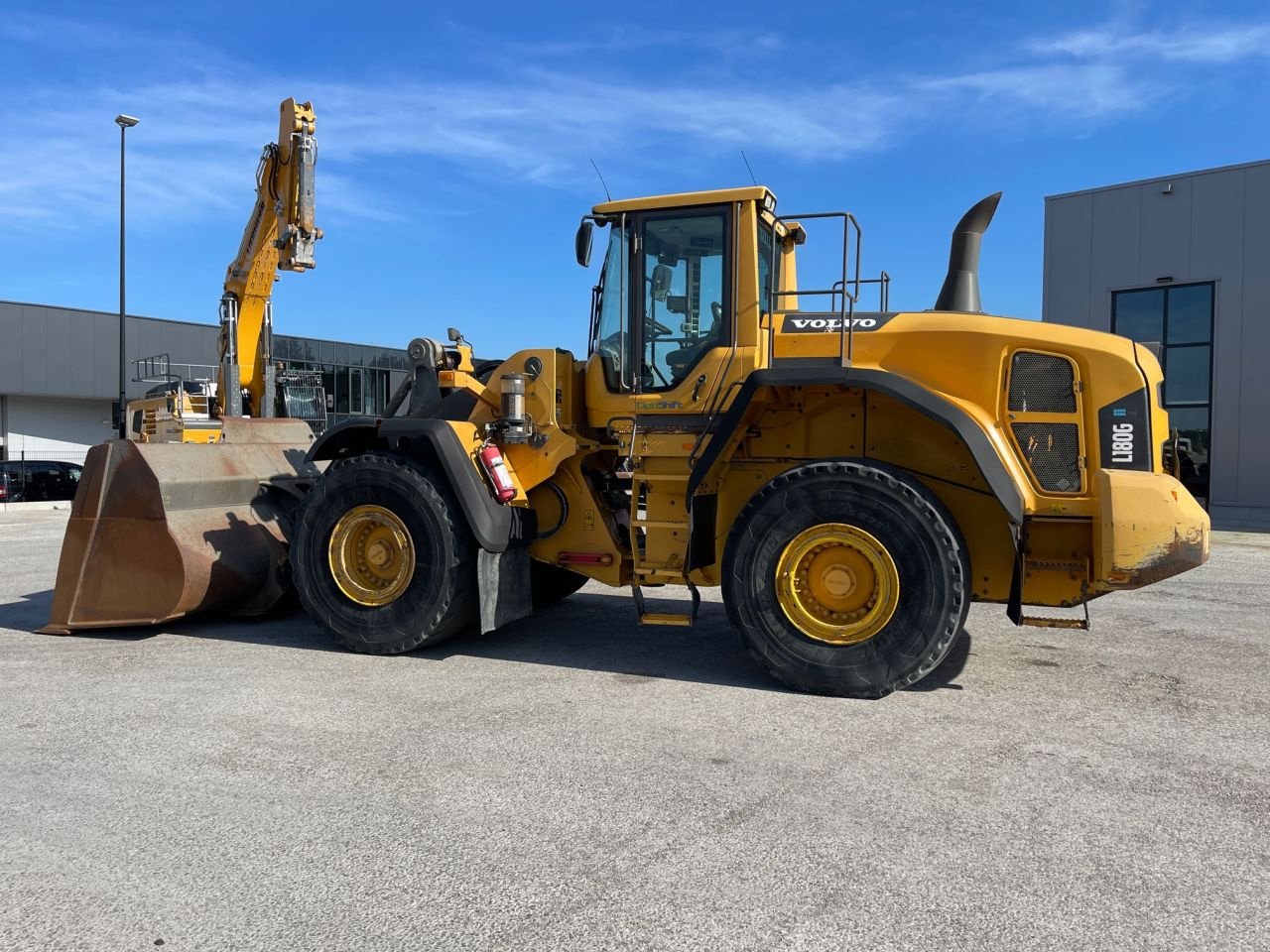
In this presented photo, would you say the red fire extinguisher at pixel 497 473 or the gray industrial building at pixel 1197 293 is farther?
the gray industrial building at pixel 1197 293

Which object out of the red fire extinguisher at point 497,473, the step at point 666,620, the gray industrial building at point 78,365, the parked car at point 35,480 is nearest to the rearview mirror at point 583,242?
the red fire extinguisher at point 497,473

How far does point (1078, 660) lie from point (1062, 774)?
2.39m

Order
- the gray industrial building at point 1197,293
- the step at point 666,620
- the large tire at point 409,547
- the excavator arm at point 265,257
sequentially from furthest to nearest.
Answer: the gray industrial building at point 1197,293
the excavator arm at point 265,257
the large tire at point 409,547
the step at point 666,620

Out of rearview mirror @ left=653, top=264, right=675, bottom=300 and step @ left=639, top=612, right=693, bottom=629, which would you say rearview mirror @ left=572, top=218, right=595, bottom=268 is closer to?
rearview mirror @ left=653, top=264, right=675, bottom=300

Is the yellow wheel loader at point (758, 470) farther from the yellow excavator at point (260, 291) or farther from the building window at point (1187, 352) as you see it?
the building window at point (1187, 352)

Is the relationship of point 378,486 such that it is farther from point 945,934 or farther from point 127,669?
point 945,934

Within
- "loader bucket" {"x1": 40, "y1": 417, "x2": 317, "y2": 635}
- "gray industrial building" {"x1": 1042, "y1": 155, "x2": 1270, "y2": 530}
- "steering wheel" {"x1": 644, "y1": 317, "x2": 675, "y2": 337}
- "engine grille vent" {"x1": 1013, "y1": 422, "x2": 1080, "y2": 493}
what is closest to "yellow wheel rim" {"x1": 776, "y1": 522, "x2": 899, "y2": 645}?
"engine grille vent" {"x1": 1013, "y1": 422, "x2": 1080, "y2": 493}

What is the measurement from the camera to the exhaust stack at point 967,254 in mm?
6117

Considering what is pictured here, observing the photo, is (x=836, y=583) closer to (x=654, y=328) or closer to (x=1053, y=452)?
(x=1053, y=452)

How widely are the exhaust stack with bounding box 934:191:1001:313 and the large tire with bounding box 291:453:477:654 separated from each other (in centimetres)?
347

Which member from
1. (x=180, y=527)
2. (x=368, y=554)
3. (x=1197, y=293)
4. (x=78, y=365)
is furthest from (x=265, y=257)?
(x=78, y=365)

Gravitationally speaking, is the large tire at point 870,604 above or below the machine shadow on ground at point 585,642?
above

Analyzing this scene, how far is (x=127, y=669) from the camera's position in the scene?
591cm

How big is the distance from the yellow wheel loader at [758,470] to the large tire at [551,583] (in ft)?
2.35
